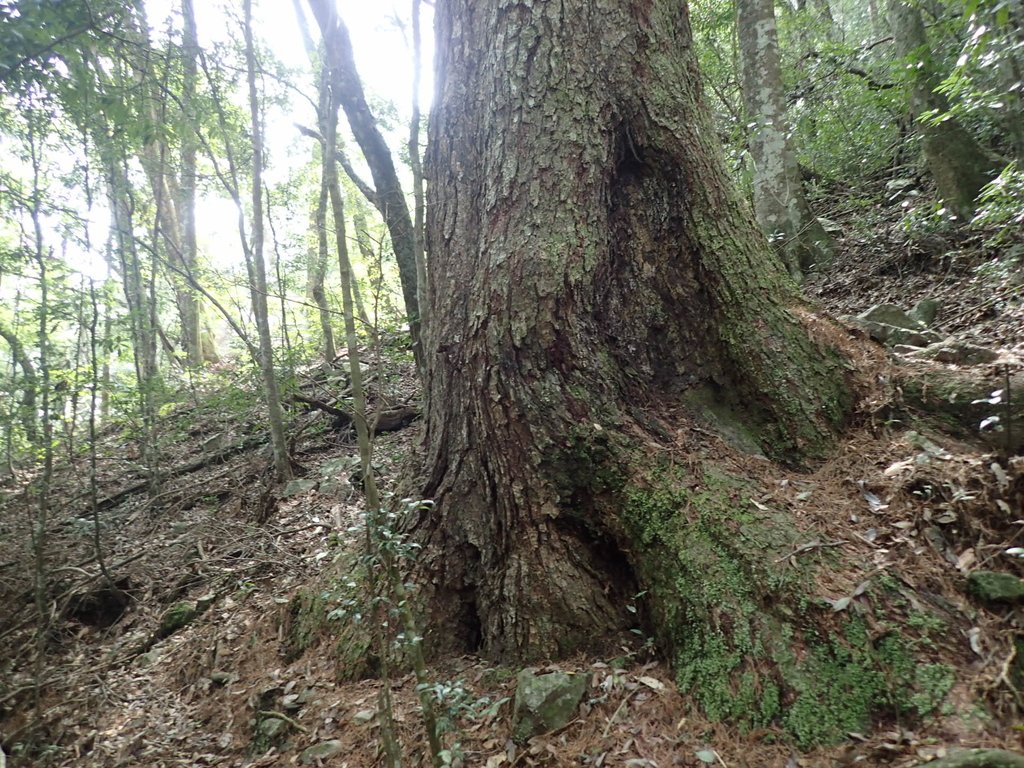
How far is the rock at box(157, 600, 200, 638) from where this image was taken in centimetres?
483

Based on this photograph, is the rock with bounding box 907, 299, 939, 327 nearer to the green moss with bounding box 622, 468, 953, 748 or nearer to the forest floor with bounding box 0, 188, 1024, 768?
the forest floor with bounding box 0, 188, 1024, 768

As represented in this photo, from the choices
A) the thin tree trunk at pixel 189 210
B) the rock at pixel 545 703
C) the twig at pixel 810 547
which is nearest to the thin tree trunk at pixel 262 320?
the thin tree trunk at pixel 189 210

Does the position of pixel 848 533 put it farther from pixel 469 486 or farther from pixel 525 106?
pixel 525 106

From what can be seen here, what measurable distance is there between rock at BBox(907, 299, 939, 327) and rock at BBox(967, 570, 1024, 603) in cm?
350

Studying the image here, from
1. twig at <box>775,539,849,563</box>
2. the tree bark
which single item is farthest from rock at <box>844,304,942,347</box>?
the tree bark

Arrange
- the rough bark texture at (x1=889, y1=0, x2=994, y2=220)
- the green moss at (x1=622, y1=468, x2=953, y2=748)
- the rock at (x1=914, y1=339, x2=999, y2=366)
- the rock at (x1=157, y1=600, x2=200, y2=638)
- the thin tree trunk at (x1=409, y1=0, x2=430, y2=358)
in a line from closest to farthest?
the green moss at (x1=622, y1=468, x2=953, y2=748) → the rock at (x1=914, y1=339, x2=999, y2=366) → the rock at (x1=157, y1=600, x2=200, y2=638) → the thin tree trunk at (x1=409, y1=0, x2=430, y2=358) → the rough bark texture at (x1=889, y1=0, x2=994, y2=220)

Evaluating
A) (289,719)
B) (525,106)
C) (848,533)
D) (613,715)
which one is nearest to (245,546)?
(289,719)

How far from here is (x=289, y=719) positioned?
3180 mm

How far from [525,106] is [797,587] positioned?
2.77 m

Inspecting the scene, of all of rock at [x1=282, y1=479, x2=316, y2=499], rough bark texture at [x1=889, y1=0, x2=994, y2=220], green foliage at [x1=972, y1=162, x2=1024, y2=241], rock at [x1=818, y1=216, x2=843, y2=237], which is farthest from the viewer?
rock at [x1=818, y1=216, x2=843, y2=237]

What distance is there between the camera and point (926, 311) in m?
5.14

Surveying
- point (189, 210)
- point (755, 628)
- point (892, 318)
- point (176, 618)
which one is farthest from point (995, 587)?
point (189, 210)

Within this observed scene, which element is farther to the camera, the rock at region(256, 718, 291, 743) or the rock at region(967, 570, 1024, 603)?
the rock at region(256, 718, 291, 743)

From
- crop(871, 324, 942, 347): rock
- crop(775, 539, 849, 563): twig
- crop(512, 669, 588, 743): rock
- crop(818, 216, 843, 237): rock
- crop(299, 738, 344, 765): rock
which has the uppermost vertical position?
crop(818, 216, 843, 237): rock
